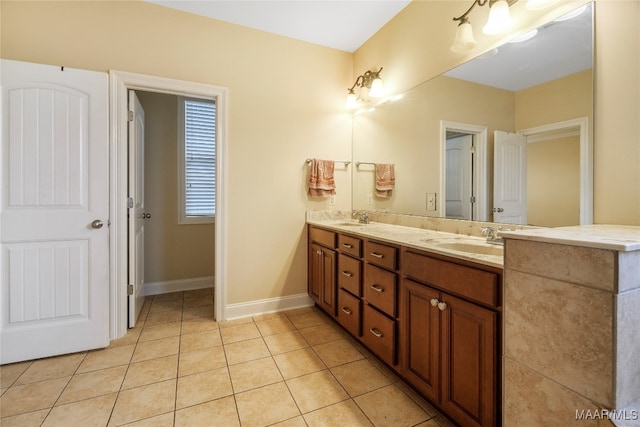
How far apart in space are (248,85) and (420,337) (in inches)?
95.0

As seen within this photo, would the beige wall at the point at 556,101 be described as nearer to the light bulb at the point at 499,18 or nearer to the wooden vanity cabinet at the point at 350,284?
the light bulb at the point at 499,18

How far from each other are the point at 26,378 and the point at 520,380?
8.41ft

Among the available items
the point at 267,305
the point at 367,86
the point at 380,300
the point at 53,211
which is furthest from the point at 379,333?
the point at 53,211

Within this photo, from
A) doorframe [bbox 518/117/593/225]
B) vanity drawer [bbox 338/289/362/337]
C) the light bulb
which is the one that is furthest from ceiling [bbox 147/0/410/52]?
vanity drawer [bbox 338/289/362/337]

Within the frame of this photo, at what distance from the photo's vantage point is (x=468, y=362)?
1.17 meters

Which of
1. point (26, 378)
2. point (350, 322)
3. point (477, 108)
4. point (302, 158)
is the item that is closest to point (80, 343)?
point (26, 378)

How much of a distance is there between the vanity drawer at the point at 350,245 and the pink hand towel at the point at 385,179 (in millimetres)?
743

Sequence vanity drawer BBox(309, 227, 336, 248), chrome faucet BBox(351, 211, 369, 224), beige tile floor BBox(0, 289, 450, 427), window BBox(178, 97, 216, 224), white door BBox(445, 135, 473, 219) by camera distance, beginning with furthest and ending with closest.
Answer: window BBox(178, 97, 216, 224)
chrome faucet BBox(351, 211, 369, 224)
vanity drawer BBox(309, 227, 336, 248)
white door BBox(445, 135, 473, 219)
beige tile floor BBox(0, 289, 450, 427)

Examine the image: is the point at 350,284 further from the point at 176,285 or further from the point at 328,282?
the point at 176,285

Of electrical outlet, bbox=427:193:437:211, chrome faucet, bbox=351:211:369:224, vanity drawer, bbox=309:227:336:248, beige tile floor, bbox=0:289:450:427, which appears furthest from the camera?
chrome faucet, bbox=351:211:369:224

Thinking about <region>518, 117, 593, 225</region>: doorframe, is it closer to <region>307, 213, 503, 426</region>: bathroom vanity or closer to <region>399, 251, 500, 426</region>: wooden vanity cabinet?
<region>307, 213, 503, 426</region>: bathroom vanity

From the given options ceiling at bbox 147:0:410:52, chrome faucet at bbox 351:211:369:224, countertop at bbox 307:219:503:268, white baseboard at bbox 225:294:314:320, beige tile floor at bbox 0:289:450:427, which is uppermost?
ceiling at bbox 147:0:410:52

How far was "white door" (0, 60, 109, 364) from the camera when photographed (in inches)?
70.7

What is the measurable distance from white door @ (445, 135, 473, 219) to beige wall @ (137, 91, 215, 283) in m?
2.82
